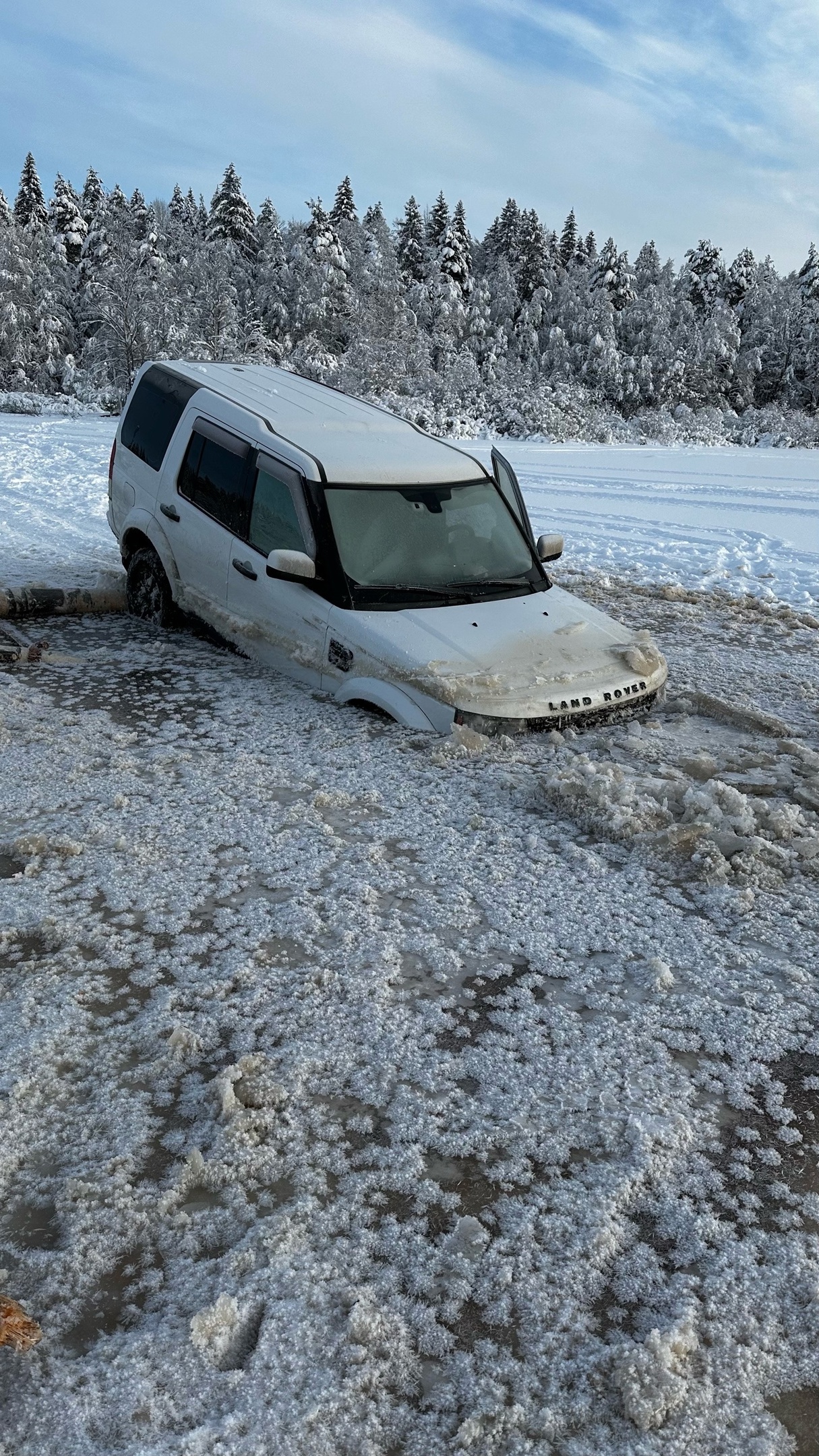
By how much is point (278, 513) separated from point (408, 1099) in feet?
13.3

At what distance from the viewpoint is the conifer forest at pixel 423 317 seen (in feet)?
118

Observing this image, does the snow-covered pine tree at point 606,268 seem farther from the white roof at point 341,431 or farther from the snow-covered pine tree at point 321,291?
the white roof at point 341,431

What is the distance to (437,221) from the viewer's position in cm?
6331

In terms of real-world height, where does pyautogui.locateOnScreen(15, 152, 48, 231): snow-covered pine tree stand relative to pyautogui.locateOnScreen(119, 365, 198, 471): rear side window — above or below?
above

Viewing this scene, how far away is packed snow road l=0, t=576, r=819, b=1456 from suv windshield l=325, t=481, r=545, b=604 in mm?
1151

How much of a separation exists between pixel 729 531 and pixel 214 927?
11.8m

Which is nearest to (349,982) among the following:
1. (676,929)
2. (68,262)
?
(676,929)

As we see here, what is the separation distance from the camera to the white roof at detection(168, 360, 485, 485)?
19.4 ft

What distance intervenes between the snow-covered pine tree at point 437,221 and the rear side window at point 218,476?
59695 mm

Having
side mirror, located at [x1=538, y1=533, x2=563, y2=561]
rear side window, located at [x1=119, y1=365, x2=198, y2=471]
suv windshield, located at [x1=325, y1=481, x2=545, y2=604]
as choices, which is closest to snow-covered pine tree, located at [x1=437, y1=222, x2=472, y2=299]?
rear side window, located at [x1=119, y1=365, x2=198, y2=471]

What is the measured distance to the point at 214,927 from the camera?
3371 mm

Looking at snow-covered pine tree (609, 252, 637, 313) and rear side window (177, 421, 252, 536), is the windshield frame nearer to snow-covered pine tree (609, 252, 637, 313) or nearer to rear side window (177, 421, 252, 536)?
rear side window (177, 421, 252, 536)

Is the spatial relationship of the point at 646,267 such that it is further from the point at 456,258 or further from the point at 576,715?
the point at 576,715

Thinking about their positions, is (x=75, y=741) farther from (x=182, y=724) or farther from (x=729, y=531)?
(x=729, y=531)
